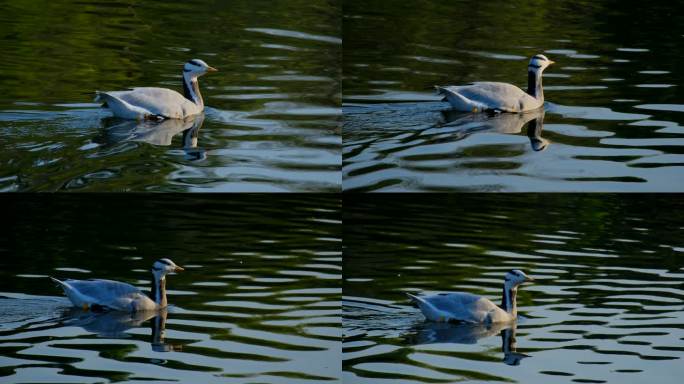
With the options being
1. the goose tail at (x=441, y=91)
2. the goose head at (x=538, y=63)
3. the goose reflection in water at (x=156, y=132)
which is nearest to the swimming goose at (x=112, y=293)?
the goose reflection in water at (x=156, y=132)

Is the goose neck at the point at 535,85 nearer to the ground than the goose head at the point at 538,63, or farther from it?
nearer to the ground

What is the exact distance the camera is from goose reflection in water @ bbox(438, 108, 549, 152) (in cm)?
806

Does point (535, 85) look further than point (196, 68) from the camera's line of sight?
No

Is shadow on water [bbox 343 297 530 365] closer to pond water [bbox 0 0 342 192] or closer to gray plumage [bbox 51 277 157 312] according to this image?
pond water [bbox 0 0 342 192]

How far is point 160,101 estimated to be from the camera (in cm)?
862

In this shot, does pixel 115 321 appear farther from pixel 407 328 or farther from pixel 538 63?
pixel 538 63

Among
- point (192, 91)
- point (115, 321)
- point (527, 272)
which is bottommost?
point (115, 321)

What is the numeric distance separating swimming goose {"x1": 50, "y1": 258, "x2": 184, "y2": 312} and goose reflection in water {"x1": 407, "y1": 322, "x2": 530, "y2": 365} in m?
1.44

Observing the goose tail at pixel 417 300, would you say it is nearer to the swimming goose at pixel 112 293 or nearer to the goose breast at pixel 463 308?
the goose breast at pixel 463 308

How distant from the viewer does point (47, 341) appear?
6.99 meters

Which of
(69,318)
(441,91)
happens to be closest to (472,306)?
(441,91)

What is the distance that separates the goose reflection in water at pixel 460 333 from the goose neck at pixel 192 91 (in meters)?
2.53

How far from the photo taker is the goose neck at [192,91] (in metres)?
8.82

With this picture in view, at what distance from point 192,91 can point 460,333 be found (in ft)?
8.78
